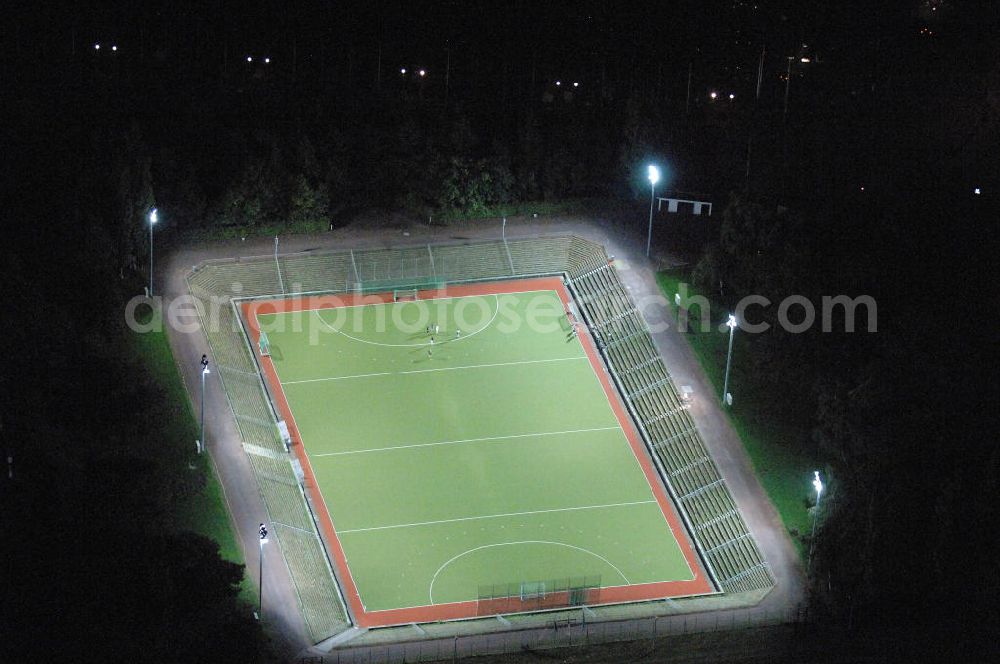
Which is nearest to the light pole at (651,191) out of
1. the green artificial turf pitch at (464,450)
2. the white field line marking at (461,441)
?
the green artificial turf pitch at (464,450)

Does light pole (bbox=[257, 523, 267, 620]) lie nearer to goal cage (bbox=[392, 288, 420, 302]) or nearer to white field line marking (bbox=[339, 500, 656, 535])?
white field line marking (bbox=[339, 500, 656, 535])

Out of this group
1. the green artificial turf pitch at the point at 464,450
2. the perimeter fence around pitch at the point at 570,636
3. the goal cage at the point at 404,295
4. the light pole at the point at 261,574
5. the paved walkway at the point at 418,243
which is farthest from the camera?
the goal cage at the point at 404,295

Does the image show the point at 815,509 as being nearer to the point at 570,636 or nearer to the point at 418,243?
the point at 570,636

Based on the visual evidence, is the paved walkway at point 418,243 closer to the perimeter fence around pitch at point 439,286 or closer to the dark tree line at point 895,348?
the perimeter fence around pitch at point 439,286

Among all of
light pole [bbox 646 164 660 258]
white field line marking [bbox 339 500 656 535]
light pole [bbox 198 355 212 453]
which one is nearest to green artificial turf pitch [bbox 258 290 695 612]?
white field line marking [bbox 339 500 656 535]

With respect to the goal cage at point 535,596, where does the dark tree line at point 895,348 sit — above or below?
above

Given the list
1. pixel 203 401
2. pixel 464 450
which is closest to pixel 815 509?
pixel 464 450
